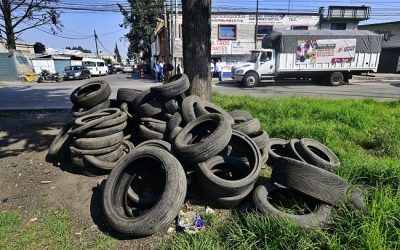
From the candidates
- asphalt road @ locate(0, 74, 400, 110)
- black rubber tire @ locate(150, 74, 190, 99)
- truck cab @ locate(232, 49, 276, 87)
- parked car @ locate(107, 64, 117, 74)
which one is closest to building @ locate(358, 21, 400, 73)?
asphalt road @ locate(0, 74, 400, 110)

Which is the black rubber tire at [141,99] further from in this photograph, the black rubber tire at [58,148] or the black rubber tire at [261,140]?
the black rubber tire at [261,140]

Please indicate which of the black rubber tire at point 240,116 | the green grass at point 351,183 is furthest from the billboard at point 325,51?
the black rubber tire at point 240,116

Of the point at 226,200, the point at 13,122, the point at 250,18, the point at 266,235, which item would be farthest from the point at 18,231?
the point at 250,18

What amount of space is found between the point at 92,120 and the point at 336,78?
17.9m

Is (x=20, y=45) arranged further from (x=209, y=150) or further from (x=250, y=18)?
(x=209, y=150)

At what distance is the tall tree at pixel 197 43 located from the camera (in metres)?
5.70

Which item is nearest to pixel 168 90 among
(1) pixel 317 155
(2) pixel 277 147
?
(2) pixel 277 147

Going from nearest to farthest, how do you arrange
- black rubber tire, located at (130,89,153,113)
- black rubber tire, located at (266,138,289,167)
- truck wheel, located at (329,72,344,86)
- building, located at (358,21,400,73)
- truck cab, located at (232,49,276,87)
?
black rubber tire, located at (266,138,289,167) < black rubber tire, located at (130,89,153,113) < truck cab, located at (232,49,276,87) < truck wheel, located at (329,72,344,86) < building, located at (358,21,400,73)

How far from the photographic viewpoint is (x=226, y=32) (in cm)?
2845

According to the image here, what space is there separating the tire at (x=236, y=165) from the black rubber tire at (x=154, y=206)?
10.9 inches

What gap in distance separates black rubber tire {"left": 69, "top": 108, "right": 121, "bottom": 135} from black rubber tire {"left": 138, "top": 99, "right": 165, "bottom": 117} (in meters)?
0.43

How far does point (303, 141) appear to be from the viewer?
436 cm

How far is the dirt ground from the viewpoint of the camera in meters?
3.25

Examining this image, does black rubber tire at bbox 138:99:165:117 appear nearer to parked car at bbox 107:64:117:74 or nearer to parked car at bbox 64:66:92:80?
parked car at bbox 64:66:92:80
